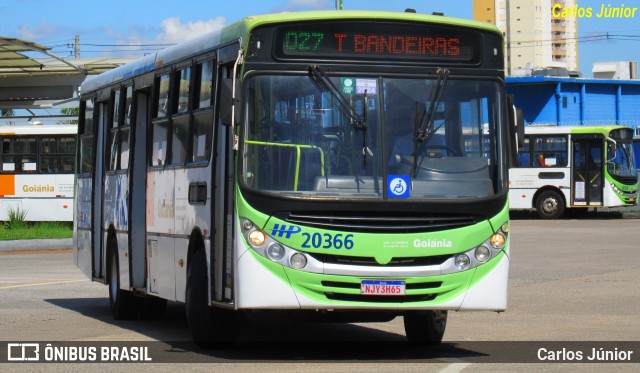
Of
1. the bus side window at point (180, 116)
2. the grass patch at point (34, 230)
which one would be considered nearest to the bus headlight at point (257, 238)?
the bus side window at point (180, 116)

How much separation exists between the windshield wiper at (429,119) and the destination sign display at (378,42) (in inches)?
7.2

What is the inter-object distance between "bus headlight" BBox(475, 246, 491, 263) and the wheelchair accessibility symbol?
2.57ft

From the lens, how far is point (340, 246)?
10508 millimetres

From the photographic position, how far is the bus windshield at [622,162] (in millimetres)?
→ 43562

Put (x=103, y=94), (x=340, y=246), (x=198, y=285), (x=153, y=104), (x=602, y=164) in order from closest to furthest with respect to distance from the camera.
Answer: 1. (x=340, y=246)
2. (x=198, y=285)
3. (x=153, y=104)
4. (x=103, y=94)
5. (x=602, y=164)

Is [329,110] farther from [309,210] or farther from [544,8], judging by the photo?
[544,8]

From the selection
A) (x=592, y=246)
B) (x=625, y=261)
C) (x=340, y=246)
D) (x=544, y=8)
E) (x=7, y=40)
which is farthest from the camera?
(x=544, y=8)

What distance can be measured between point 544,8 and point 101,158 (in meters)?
171

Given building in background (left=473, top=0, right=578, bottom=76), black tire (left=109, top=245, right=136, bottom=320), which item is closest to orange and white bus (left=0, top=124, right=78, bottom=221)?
black tire (left=109, top=245, right=136, bottom=320)

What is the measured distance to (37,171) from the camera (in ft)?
134

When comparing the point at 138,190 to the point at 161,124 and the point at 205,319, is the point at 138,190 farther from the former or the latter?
the point at 205,319

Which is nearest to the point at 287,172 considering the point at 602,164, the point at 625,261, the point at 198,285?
the point at 198,285

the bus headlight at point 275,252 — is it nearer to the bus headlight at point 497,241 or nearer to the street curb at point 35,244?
the bus headlight at point 497,241

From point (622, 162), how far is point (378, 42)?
34.4 m
